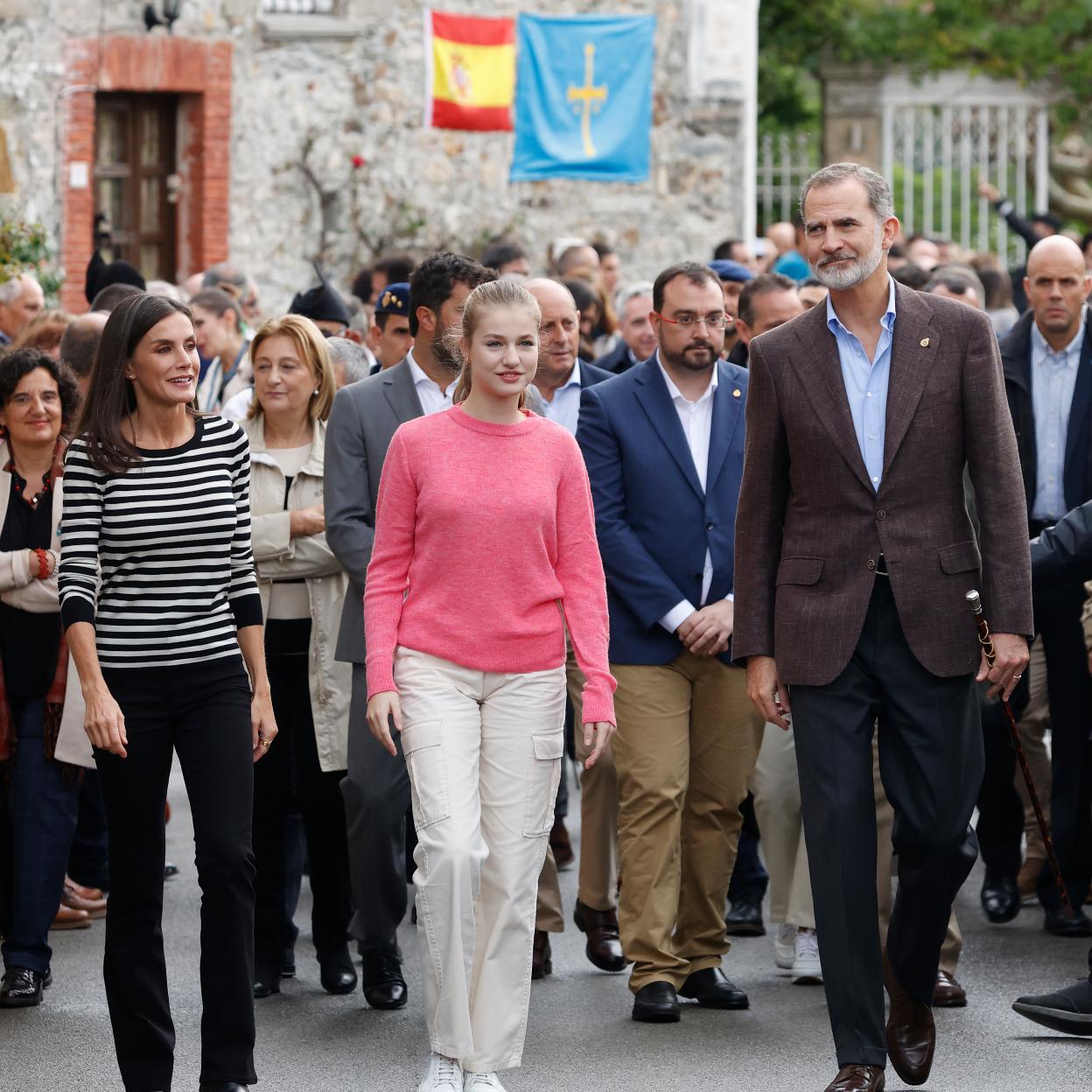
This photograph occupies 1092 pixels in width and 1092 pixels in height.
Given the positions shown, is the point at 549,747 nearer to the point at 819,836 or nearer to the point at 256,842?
the point at 819,836

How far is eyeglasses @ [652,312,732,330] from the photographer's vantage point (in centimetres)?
702

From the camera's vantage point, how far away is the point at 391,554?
5.81 metres

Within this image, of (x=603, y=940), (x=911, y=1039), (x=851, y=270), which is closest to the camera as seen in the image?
(x=851, y=270)

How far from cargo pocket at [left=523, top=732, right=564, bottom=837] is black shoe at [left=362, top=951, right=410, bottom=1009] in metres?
1.29

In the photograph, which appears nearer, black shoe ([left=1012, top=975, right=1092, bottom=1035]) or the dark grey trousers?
black shoe ([left=1012, top=975, right=1092, bottom=1035])

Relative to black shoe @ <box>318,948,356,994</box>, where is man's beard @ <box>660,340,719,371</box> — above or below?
above

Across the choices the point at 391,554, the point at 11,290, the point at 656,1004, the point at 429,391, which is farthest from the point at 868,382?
the point at 11,290

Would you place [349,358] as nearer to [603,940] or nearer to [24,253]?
[603,940]

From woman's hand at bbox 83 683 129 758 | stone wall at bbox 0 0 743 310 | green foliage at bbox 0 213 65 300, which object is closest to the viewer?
woman's hand at bbox 83 683 129 758

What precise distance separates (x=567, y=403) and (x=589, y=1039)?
2.60 metres

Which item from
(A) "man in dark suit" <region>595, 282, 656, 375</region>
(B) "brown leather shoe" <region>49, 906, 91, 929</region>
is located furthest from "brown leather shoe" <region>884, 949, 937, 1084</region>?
(A) "man in dark suit" <region>595, 282, 656, 375</region>

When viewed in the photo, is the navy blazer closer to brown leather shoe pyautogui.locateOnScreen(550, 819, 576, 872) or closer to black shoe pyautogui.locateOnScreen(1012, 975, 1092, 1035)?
black shoe pyautogui.locateOnScreen(1012, 975, 1092, 1035)

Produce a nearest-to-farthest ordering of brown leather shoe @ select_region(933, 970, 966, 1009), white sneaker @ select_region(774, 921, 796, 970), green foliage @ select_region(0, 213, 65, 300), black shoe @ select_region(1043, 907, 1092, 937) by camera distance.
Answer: brown leather shoe @ select_region(933, 970, 966, 1009), white sneaker @ select_region(774, 921, 796, 970), black shoe @ select_region(1043, 907, 1092, 937), green foliage @ select_region(0, 213, 65, 300)


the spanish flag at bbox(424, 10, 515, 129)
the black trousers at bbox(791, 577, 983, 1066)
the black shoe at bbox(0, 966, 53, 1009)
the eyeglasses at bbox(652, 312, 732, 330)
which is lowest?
the black shoe at bbox(0, 966, 53, 1009)
